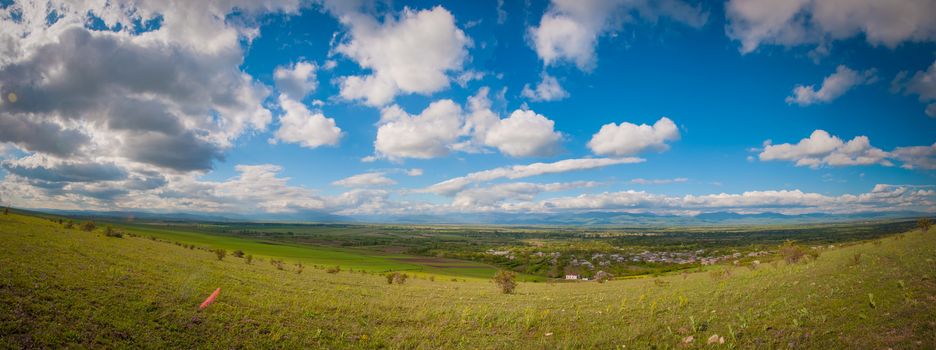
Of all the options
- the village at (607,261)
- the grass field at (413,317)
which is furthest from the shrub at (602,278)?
the grass field at (413,317)

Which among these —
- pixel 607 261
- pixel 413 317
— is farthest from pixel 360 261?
pixel 413 317

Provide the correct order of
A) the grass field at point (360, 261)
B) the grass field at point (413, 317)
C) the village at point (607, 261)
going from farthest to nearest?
1. the village at point (607, 261)
2. the grass field at point (360, 261)
3. the grass field at point (413, 317)

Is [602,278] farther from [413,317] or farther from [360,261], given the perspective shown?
[360,261]

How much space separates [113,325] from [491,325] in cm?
1376

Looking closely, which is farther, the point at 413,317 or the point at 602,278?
the point at 602,278

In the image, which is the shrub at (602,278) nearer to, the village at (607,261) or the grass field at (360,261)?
the grass field at (360,261)

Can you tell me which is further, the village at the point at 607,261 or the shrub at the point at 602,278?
the village at the point at 607,261

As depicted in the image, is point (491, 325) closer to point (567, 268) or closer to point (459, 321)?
point (459, 321)

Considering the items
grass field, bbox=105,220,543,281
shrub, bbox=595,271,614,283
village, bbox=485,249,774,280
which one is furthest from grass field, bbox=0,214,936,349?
village, bbox=485,249,774,280

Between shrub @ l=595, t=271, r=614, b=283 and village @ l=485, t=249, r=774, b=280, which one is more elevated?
shrub @ l=595, t=271, r=614, b=283

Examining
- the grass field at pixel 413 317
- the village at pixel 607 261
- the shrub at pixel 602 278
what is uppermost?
the grass field at pixel 413 317

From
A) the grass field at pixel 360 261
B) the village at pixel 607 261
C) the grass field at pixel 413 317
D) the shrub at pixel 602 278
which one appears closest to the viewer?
the grass field at pixel 413 317

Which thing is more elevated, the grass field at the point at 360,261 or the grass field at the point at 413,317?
the grass field at the point at 413,317

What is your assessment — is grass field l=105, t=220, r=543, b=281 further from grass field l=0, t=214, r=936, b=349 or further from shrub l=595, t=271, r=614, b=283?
grass field l=0, t=214, r=936, b=349
